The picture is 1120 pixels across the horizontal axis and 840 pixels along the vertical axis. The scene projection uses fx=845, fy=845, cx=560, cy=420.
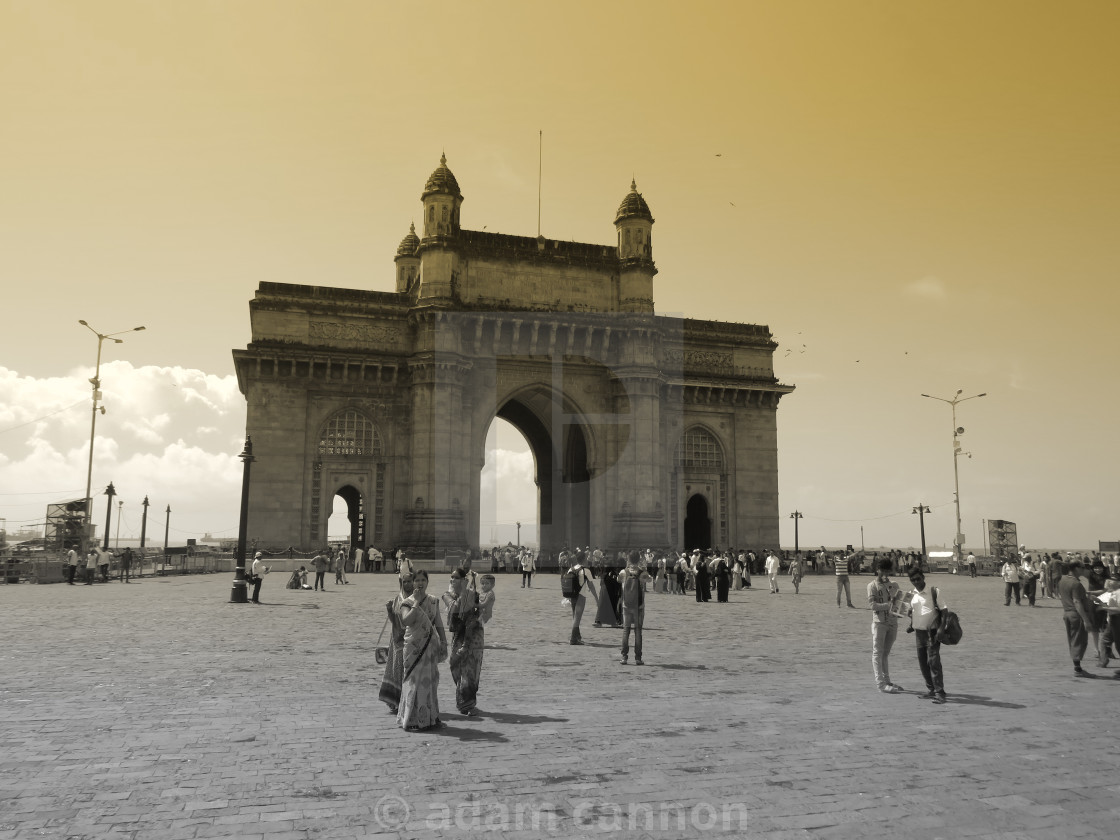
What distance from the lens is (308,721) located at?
8.17 m

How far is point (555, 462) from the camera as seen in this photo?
49219 mm

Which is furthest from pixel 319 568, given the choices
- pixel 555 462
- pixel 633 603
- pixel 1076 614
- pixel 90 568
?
pixel 555 462

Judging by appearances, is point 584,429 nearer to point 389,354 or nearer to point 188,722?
point 389,354

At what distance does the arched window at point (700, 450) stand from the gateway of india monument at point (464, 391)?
19cm

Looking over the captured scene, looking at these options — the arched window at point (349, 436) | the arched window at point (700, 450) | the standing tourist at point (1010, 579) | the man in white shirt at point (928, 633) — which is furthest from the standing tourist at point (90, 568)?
the standing tourist at point (1010, 579)

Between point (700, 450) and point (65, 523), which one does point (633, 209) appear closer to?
point (700, 450)

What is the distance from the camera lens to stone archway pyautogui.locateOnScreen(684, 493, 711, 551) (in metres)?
47.9

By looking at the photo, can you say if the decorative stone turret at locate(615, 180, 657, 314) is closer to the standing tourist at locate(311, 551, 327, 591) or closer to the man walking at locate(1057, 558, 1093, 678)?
the standing tourist at locate(311, 551, 327, 591)

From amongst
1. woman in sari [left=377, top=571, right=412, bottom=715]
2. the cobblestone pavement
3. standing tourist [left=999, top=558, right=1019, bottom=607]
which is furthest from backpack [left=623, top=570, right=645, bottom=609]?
standing tourist [left=999, top=558, right=1019, bottom=607]

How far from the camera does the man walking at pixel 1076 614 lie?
38.7ft

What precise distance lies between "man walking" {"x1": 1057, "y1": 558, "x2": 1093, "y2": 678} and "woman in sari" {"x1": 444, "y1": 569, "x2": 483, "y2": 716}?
836cm

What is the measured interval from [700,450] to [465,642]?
131 feet

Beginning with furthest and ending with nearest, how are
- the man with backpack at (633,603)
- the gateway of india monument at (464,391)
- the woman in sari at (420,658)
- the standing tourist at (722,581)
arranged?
the gateway of india monument at (464,391) → the standing tourist at (722,581) → the man with backpack at (633,603) → the woman in sari at (420,658)

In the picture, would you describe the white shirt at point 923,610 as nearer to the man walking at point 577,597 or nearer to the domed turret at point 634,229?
the man walking at point 577,597
